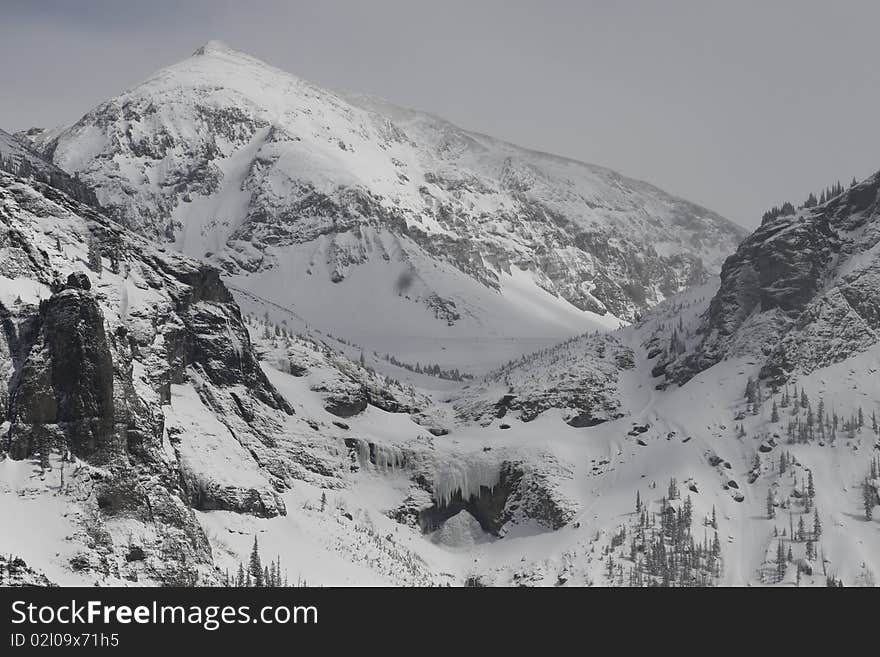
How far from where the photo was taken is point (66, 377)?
→ 653 feet
